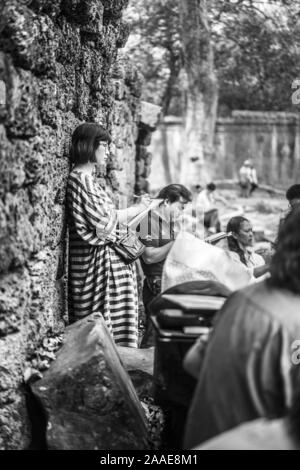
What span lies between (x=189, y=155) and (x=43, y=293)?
1434cm

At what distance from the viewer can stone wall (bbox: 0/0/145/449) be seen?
3.55 m

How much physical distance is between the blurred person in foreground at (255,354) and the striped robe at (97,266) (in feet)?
6.50

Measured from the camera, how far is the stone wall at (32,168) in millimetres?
3555

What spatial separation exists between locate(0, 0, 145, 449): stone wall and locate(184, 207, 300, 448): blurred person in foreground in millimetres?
1277

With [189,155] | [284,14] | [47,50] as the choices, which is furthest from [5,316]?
[284,14]

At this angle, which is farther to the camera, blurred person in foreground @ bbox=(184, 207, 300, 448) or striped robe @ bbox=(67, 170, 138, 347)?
striped robe @ bbox=(67, 170, 138, 347)

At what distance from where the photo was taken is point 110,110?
642cm

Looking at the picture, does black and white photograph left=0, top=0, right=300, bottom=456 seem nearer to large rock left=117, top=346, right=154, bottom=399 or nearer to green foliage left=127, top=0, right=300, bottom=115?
large rock left=117, top=346, right=154, bottom=399

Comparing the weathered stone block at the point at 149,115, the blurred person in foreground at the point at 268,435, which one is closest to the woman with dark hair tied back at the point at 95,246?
the blurred person in foreground at the point at 268,435

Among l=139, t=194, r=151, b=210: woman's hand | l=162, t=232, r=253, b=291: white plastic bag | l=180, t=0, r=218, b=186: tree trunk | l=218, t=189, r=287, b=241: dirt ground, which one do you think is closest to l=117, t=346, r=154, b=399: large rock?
l=162, t=232, r=253, b=291: white plastic bag

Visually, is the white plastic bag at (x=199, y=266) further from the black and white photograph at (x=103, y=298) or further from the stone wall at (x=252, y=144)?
the stone wall at (x=252, y=144)

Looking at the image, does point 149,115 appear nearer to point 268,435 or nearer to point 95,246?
point 95,246

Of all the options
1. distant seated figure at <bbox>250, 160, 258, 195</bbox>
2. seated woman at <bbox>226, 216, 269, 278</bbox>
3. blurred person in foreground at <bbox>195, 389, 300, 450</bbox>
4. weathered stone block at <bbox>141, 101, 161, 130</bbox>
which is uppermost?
weathered stone block at <bbox>141, 101, 161, 130</bbox>
